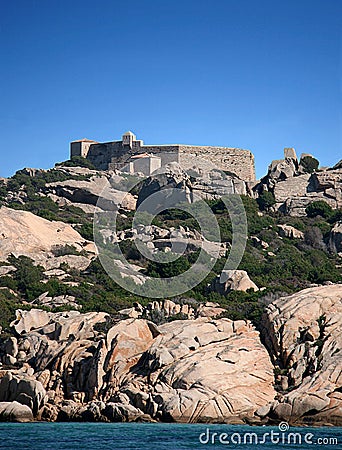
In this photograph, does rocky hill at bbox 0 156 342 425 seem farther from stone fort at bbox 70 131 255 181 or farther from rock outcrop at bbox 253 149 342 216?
stone fort at bbox 70 131 255 181

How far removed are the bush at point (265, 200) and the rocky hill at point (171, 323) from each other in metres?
1.39

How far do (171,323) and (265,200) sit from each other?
31163 millimetres

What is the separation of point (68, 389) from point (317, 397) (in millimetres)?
8407

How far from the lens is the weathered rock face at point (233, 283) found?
40875 millimetres

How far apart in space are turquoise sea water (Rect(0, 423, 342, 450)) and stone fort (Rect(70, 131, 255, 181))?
4177 centimetres

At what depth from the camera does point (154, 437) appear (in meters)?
24.4

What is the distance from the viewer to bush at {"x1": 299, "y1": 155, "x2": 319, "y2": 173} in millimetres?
67688

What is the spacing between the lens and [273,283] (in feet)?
145

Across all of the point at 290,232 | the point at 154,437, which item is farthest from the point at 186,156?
the point at 154,437

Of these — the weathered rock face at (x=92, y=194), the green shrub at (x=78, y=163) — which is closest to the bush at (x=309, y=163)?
the weathered rock face at (x=92, y=194)

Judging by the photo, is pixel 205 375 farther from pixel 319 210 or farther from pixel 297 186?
pixel 297 186

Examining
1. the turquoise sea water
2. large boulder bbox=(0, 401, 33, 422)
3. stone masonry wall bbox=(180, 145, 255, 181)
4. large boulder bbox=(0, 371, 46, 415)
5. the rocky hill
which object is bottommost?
the turquoise sea water

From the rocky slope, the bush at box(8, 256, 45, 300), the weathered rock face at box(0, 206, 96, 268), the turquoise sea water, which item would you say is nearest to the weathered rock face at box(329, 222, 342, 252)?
the weathered rock face at box(0, 206, 96, 268)

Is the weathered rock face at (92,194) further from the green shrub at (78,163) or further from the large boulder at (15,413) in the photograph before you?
the large boulder at (15,413)
